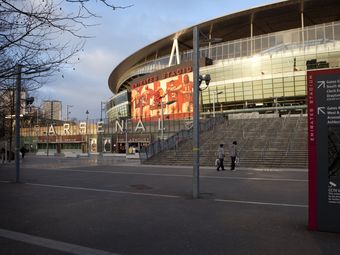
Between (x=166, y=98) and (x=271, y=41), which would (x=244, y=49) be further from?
(x=166, y=98)

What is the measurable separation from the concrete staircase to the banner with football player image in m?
25.8

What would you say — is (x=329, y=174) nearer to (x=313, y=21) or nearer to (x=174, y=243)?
(x=174, y=243)

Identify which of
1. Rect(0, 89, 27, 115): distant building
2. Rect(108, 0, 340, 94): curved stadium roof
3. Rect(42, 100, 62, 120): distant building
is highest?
Rect(108, 0, 340, 94): curved stadium roof

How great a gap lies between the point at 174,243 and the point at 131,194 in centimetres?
709

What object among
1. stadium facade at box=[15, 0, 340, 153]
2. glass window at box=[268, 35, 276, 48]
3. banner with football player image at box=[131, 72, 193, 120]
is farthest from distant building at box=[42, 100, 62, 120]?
glass window at box=[268, 35, 276, 48]

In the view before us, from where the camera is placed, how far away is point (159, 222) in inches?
369

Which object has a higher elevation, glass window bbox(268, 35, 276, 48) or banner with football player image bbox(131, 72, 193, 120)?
glass window bbox(268, 35, 276, 48)

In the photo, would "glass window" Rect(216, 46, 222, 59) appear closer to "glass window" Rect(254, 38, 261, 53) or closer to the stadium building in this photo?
the stadium building

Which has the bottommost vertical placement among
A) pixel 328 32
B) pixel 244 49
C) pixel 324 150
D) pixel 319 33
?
pixel 324 150

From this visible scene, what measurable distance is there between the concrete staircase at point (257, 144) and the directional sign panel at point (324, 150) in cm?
1955

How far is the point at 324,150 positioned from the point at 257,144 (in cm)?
2589

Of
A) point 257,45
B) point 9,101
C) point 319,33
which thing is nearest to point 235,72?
point 257,45

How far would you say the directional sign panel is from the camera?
26.9 feet

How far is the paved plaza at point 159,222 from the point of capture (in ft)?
23.7
